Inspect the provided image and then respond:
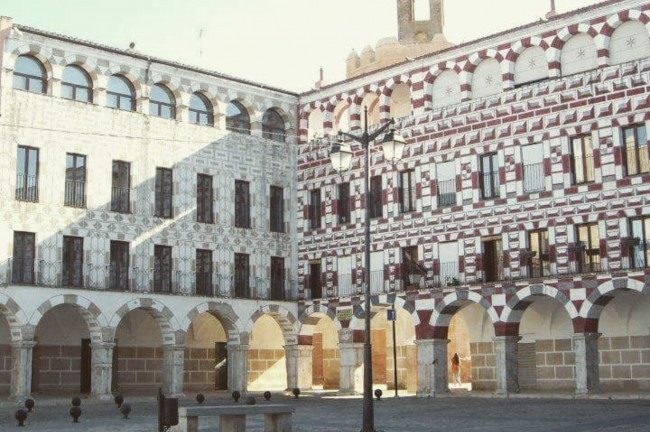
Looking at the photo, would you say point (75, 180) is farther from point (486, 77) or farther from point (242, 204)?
point (486, 77)

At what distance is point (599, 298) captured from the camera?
99.7 feet

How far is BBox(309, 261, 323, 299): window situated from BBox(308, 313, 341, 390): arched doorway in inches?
121

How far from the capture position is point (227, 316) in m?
36.7

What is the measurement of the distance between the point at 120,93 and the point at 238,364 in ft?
35.5

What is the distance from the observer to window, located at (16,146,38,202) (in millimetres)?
32312

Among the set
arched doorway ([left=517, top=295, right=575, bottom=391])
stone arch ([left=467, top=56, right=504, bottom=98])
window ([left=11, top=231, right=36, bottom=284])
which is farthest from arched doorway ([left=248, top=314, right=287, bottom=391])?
stone arch ([left=467, top=56, right=504, bottom=98])

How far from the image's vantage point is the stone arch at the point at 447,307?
3328cm

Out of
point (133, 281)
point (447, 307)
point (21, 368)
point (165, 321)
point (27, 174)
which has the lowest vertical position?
point (21, 368)

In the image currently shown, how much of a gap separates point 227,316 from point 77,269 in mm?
6132

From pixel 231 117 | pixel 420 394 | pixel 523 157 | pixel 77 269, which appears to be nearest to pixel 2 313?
pixel 77 269

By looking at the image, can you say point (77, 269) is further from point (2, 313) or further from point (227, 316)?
point (227, 316)

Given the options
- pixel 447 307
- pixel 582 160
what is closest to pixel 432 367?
pixel 447 307

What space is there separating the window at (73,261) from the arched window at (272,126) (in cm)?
936

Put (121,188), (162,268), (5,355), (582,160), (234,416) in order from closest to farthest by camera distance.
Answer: (234,416)
(582,160)
(5,355)
(121,188)
(162,268)
